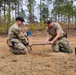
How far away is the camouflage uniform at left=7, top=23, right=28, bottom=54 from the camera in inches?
319

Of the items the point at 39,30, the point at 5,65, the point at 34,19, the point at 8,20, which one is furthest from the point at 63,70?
the point at 34,19

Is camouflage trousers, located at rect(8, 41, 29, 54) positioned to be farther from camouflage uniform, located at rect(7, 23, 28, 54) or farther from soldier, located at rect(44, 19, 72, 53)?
soldier, located at rect(44, 19, 72, 53)

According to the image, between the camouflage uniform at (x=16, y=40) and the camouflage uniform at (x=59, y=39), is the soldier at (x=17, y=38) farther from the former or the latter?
the camouflage uniform at (x=59, y=39)

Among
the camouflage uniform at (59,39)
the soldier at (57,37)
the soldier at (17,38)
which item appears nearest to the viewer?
the soldier at (17,38)

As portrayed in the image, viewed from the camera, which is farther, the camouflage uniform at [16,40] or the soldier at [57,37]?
the soldier at [57,37]

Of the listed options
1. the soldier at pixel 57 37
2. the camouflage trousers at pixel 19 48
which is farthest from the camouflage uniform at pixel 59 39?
the camouflage trousers at pixel 19 48

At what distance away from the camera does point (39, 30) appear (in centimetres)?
2914

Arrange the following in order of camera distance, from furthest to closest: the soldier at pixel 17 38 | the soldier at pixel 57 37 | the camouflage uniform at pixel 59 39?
1. the camouflage uniform at pixel 59 39
2. the soldier at pixel 57 37
3. the soldier at pixel 17 38

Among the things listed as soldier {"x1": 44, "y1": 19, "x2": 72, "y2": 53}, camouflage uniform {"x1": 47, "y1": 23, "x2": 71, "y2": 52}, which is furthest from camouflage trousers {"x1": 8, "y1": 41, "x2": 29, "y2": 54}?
camouflage uniform {"x1": 47, "y1": 23, "x2": 71, "y2": 52}

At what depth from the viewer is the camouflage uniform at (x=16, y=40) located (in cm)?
809

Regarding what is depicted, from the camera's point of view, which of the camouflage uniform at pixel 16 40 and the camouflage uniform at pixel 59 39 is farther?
the camouflage uniform at pixel 59 39

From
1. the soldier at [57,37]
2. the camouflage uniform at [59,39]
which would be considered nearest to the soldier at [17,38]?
the soldier at [57,37]

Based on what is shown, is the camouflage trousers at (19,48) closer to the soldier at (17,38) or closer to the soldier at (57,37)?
the soldier at (17,38)

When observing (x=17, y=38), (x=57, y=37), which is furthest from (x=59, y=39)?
(x=17, y=38)
